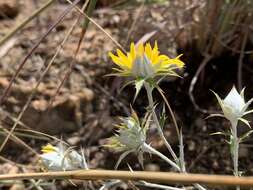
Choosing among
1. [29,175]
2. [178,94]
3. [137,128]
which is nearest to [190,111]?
[178,94]

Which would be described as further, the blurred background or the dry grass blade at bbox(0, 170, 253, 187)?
the blurred background

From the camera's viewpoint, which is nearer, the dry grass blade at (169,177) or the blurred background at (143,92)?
the dry grass blade at (169,177)

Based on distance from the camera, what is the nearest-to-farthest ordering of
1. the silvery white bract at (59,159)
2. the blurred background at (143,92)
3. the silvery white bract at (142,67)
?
the silvery white bract at (142,67), the silvery white bract at (59,159), the blurred background at (143,92)

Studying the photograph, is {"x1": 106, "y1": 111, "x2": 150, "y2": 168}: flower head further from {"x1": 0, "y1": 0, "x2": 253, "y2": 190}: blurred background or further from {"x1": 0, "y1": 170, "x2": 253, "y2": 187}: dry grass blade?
{"x1": 0, "y1": 0, "x2": 253, "y2": 190}: blurred background

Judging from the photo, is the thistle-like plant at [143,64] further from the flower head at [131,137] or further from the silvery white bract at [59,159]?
the silvery white bract at [59,159]

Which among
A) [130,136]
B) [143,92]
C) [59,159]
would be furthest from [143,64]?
[143,92]

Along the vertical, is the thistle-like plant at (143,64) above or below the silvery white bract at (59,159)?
above

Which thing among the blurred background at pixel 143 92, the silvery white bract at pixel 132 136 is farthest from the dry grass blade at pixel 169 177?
the blurred background at pixel 143 92

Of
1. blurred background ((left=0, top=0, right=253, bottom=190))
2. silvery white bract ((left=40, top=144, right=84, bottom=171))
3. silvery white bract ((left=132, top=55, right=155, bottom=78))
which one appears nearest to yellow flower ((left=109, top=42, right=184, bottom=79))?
silvery white bract ((left=132, top=55, right=155, bottom=78))
